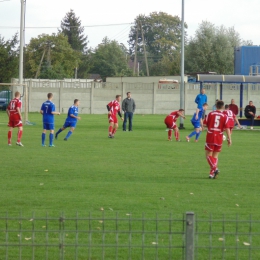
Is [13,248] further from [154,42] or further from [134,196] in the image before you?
[154,42]

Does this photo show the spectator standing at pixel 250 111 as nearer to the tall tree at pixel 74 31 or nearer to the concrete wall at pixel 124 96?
the concrete wall at pixel 124 96

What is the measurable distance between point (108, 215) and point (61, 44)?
8153 cm

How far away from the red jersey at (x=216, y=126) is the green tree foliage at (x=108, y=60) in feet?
307

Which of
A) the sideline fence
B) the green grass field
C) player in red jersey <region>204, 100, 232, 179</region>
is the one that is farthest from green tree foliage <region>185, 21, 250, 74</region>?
the sideline fence

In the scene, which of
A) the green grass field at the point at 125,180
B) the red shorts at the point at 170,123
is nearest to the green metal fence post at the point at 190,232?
the green grass field at the point at 125,180

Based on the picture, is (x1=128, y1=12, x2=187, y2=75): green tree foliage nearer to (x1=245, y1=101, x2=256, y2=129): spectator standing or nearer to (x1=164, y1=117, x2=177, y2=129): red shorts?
(x1=245, y1=101, x2=256, y2=129): spectator standing

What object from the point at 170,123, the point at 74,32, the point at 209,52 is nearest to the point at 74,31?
the point at 74,32

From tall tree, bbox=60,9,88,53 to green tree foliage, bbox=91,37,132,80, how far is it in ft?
9.72

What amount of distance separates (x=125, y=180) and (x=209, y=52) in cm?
6830

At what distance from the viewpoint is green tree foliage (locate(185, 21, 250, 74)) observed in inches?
3184

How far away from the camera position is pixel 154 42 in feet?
403

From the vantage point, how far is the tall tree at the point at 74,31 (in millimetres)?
117312

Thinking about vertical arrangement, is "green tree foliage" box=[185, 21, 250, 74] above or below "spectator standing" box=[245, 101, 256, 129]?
above

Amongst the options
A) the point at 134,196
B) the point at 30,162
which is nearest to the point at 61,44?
the point at 30,162
